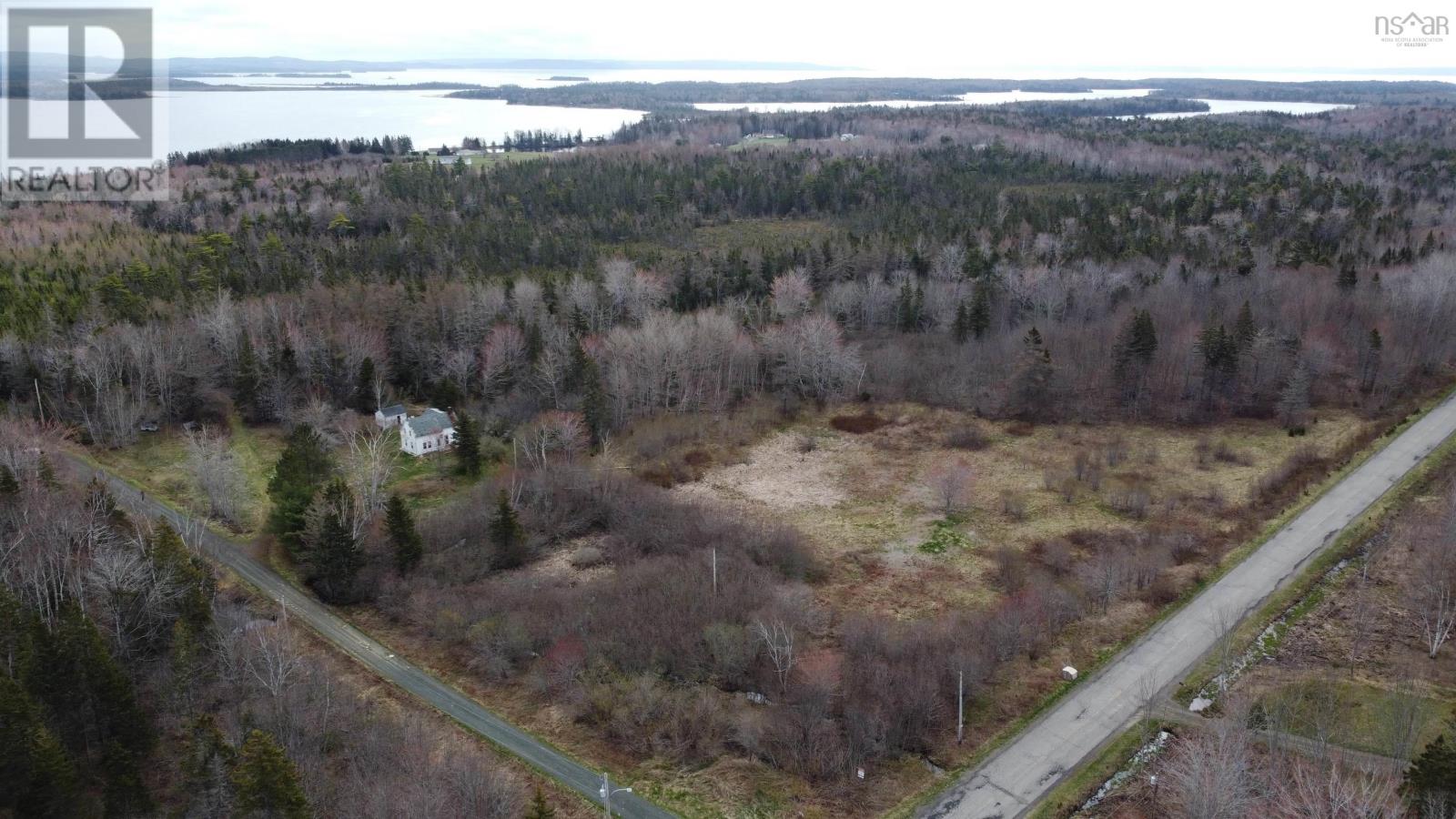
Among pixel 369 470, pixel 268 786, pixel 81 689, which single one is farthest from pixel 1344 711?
pixel 369 470

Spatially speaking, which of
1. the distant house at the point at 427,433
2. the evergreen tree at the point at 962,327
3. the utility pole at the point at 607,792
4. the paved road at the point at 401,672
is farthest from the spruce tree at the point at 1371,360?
the distant house at the point at 427,433

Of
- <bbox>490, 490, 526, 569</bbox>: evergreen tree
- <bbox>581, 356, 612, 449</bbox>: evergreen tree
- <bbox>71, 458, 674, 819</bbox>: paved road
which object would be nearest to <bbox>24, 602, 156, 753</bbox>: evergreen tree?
<bbox>71, 458, 674, 819</bbox>: paved road

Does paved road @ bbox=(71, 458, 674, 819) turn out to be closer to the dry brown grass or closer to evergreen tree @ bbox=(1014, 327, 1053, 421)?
the dry brown grass

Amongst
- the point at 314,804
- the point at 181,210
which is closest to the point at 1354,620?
the point at 314,804

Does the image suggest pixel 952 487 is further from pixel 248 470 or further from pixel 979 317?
pixel 248 470

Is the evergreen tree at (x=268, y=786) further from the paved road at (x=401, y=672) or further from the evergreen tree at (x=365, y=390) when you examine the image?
the evergreen tree at (x=365, y=390)

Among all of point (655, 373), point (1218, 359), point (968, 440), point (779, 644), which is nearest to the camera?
point (779, 644)
